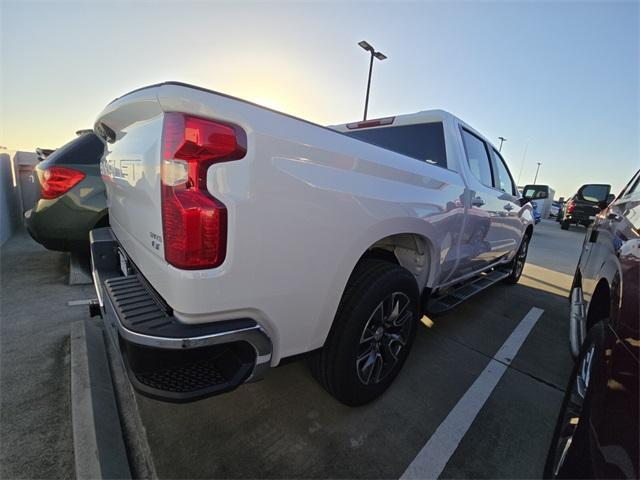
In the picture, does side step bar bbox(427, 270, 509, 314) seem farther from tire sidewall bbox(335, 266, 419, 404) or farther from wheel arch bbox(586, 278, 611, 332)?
wheel arch bbox(586, 278, 611, 332)

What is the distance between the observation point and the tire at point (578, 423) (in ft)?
4.01

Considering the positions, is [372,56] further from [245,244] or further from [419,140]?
[245,244]

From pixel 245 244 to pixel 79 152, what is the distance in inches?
140

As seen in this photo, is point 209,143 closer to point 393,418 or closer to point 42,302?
point 393,418

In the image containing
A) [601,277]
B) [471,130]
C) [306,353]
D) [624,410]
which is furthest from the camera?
[471,130]

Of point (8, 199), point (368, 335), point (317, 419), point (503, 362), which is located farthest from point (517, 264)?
point (8, 199)

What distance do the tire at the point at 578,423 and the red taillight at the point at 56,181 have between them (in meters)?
4.62

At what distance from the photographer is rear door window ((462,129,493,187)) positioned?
3.05 m

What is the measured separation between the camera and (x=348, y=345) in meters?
1.77

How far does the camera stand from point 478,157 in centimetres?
332

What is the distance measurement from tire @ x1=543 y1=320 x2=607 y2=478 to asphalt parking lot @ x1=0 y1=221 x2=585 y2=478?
0.34 m

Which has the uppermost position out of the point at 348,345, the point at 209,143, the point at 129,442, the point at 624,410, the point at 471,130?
the point at 471,130

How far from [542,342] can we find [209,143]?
3.77m

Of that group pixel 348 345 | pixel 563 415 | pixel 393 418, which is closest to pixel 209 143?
pixel 348 345
